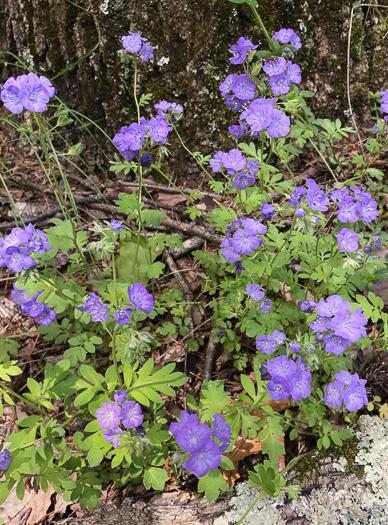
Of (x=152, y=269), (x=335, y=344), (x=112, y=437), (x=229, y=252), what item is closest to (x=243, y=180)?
(x=229, y=252)

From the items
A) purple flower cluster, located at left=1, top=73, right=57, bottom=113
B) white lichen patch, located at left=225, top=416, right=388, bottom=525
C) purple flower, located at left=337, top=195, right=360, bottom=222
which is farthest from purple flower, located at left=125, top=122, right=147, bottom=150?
white lichen patch, located at left=225, top=416, right=388, bottom=525

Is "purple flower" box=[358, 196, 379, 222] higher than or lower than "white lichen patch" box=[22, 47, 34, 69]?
lower

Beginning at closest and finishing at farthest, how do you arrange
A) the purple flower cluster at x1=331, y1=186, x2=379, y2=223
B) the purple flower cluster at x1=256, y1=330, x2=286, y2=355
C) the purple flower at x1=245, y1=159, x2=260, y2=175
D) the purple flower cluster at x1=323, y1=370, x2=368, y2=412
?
the purple flower cluster at x1=323, y1=370, x2=368, y2=412 → the purple flower cluster at x1=331, y1=186, x2=379, y2=223 → the purple flower cluster at x1=256, y1=330, x2=286, y2=355 → the purple flower at x1=245, y1=159, x2=260, y2=175

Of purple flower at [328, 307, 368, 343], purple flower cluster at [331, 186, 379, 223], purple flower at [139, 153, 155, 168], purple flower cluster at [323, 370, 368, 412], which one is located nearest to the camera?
purple flower at [328, 307, 368, 343]

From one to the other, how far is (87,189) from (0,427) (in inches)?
74.0

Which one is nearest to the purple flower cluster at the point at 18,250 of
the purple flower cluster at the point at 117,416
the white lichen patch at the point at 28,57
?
the purple flower cluster at the point at 117,416

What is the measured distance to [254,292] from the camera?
2.23 metres

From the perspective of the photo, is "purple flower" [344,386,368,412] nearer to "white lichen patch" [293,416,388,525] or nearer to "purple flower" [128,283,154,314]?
"white lichen patch" [293,416,388,525]

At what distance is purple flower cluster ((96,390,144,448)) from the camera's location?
1.71m

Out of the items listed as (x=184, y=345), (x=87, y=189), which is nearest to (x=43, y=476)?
(x=184, y=345)

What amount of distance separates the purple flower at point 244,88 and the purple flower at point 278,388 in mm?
1368

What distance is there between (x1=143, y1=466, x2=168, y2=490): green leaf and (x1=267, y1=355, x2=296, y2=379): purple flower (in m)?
0.69

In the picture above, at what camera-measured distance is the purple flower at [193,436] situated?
5.28ft

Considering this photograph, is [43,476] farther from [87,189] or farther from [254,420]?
[87,189]
